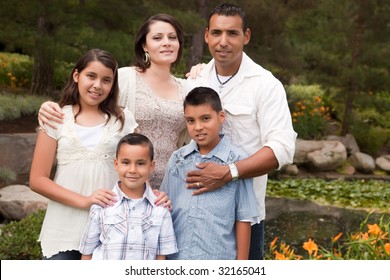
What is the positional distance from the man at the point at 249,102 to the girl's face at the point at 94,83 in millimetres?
535

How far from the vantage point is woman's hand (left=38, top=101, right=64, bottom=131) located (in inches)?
108

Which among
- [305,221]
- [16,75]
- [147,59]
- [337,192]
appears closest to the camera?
[147,59]

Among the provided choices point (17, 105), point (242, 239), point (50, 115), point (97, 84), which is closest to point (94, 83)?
point (97, 84)

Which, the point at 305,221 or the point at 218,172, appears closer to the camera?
the point at 218,172

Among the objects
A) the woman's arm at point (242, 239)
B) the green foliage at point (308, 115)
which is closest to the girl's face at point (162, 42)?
the woman's arm at point (242, 239)

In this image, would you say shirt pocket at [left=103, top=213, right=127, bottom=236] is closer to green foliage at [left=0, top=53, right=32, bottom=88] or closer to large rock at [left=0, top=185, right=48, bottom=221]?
large rock at [left=0, top=185, right=48, bottom=221]

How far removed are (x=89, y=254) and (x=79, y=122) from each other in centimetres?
58

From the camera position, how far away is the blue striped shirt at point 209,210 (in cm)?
267

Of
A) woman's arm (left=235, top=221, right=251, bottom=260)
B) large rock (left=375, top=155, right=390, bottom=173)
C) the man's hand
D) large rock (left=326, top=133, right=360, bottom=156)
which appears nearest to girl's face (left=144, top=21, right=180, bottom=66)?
the man's hand

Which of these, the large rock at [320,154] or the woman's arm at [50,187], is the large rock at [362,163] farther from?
the woman's arm at [50,187]

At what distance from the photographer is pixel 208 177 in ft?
8.82

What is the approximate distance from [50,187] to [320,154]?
8955 millimetres

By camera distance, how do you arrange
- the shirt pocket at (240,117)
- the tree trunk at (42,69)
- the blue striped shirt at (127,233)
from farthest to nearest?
the tree trunk at (42,69) < the shirt pocket at (240,117) < the blue striped shirt at (127,233)

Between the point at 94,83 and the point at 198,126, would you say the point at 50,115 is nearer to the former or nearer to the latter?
the point at 94,83
